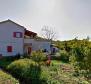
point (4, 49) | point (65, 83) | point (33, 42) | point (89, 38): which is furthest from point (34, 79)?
point (33, 42)

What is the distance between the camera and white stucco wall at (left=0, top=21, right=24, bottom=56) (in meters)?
50.3

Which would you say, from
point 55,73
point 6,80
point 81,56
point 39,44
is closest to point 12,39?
point 39,44

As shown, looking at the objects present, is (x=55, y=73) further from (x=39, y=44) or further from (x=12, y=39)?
(x=39, y=44)

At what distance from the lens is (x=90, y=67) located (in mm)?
31656

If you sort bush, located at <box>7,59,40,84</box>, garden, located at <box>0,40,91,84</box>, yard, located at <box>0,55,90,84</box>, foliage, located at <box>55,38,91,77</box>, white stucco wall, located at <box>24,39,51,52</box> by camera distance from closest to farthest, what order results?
1. yard, located at <box>0,55,90,84</box>
2. garden, located at <box>0,40,91,84</box>
3. bush, located at <box>7,59,40,84</box>
4. foliage, located at <box>55,38,91,77</box>
5. white stucco wall, located at <box>24,39,51,52</box>

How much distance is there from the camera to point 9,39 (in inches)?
2015

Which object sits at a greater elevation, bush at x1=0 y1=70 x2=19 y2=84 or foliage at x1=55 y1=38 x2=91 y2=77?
foliage at x1=55 y1=38 x2=91 y2=77

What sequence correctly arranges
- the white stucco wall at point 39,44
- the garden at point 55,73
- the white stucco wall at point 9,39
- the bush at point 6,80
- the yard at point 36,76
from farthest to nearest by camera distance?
1. the white stucco wall at point 39,44
2. the white stucco wall at point 9,39
3. the garden at point 55,73
4. the yard at point 36,76
5. the bush at point 6,80

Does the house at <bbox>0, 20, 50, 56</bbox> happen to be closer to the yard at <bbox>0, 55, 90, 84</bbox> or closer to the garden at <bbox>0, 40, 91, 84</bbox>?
the garden at <bbox>0, 40, 91, 84</bbox>

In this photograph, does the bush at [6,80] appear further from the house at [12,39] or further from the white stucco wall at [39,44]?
the white stucco wall at [39,44]

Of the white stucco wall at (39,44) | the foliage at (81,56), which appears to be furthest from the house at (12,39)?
the foliage at (81,56)

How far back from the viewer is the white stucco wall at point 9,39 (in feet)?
165

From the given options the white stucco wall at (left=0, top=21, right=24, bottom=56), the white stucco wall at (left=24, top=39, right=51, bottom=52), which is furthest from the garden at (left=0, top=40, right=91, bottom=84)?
the white stucco wall at (left=24, top=39, right=51, bottom=52)

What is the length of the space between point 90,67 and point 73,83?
5.35 meters
